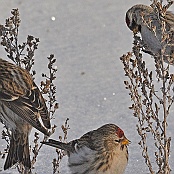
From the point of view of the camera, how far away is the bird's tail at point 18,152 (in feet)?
16.0

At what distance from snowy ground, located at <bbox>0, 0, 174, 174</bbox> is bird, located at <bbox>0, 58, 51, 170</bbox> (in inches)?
28.5

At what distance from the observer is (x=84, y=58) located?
7914mm

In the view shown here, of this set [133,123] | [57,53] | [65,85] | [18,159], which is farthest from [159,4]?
[57,53]

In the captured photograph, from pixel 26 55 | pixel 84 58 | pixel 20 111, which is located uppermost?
pixel 84 58

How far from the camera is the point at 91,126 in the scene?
634 cm

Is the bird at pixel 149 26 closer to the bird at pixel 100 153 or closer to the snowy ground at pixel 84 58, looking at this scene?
the bird at pixel 100 153

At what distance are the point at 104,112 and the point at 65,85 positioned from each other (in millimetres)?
807

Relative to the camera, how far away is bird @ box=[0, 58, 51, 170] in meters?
4.84

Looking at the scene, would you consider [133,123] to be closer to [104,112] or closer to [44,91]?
[104,112]

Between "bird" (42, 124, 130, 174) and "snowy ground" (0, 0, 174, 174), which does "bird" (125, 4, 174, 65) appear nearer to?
"bird" (42, 124, 130, 174)

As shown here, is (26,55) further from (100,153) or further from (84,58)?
(84,58)

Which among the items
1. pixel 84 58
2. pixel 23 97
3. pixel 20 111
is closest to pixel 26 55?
pixel 23 97

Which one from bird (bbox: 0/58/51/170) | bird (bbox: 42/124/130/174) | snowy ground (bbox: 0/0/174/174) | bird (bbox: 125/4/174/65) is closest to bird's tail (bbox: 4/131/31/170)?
bird (bbox: 0/58/51/170)

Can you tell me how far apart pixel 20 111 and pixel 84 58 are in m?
3.11
